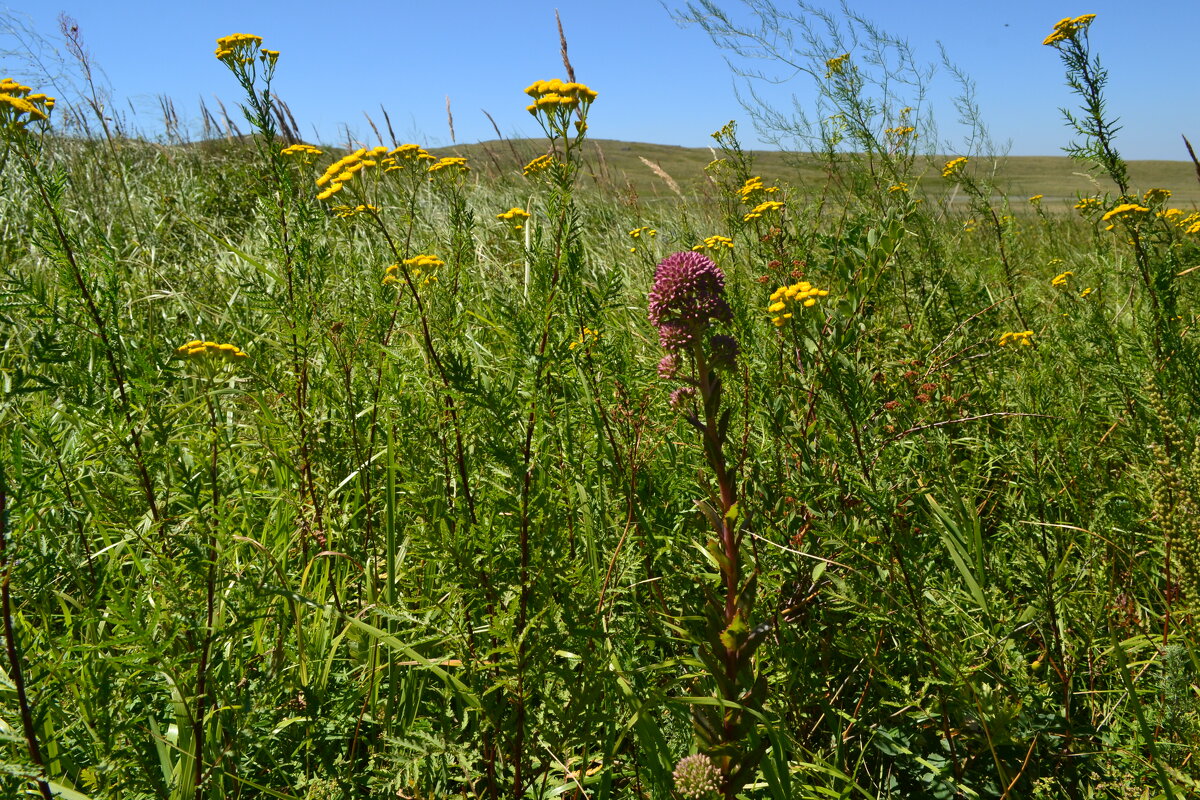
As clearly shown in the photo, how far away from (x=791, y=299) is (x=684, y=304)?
723mm

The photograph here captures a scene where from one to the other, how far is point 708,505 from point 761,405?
837 mm

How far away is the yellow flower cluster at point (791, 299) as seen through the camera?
1.84 metres

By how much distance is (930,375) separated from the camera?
93.0 inches

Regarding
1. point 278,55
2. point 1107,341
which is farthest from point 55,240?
point 1107,341

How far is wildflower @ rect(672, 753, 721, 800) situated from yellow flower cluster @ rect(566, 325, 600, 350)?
88 cm

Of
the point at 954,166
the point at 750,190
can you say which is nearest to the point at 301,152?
the point at 750,190

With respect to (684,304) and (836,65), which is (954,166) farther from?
(684,304)

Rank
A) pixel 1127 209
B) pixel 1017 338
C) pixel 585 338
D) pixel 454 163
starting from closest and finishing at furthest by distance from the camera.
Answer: pixel 585 338 → pixel 454 163 → pixel 1127 209 → pixel 1017 338

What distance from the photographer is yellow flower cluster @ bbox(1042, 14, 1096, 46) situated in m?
2.74

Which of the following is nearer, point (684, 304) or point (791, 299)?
point (684, 304)

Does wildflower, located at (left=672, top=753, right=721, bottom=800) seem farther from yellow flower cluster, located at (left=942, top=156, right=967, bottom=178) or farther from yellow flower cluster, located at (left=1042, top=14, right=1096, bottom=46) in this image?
yellow flower cluster, located at (left=942, top=156, right=967, bottom=178)

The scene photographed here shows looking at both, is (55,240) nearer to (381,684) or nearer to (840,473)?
(381,684)

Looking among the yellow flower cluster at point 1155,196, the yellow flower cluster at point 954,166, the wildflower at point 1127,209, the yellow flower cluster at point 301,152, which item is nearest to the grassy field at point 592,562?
the yellow flower cluster at point 301,152

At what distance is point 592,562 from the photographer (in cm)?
162
